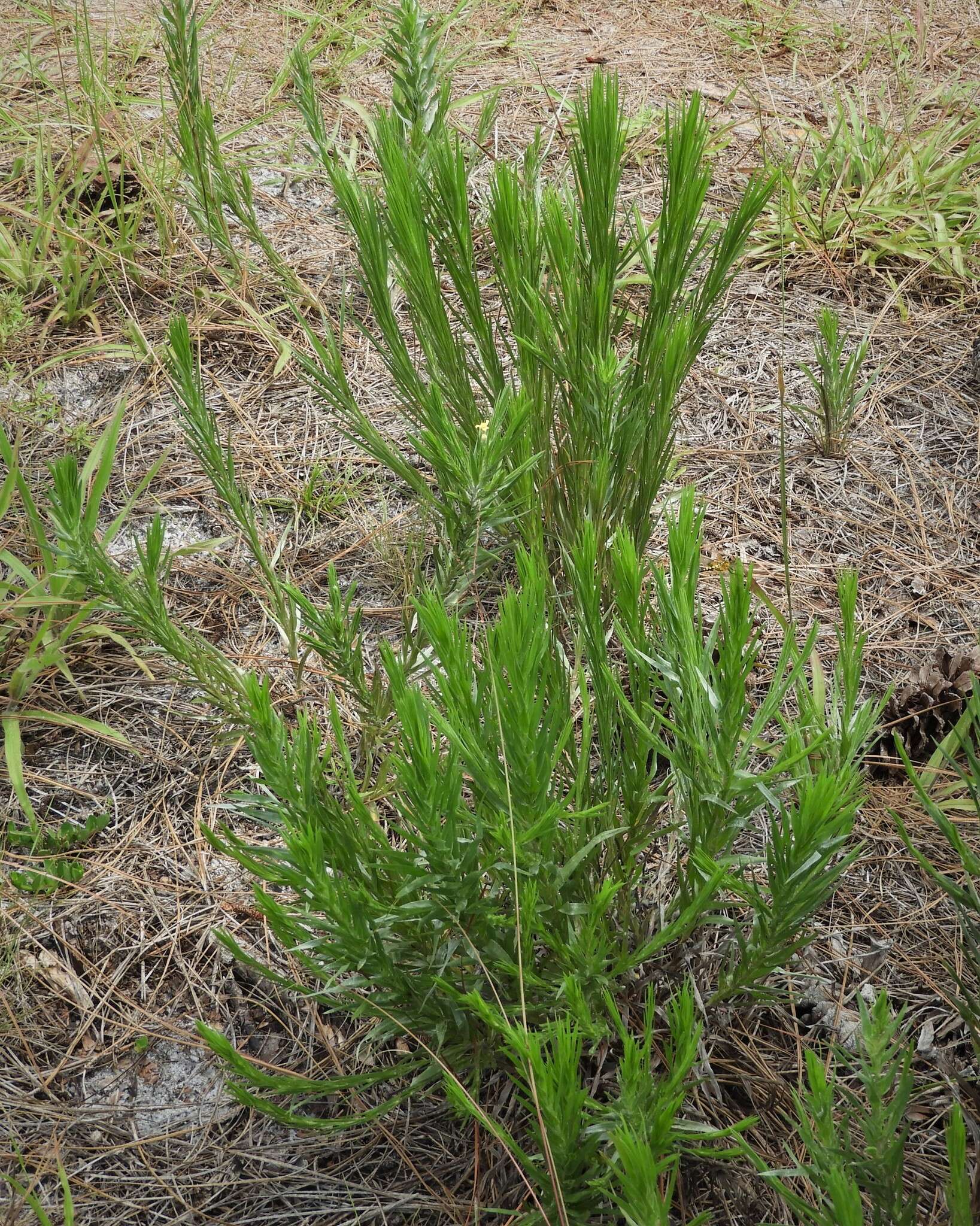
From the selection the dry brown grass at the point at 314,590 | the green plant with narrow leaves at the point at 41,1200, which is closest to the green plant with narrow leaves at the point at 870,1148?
the dry brown grass at the point at 314,590

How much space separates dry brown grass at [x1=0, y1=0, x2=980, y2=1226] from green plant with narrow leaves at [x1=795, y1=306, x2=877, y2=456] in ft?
0.17

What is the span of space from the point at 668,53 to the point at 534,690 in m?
3.42

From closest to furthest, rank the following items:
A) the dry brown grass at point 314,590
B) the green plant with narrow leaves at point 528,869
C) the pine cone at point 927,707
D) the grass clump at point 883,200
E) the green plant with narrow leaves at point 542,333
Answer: the green plant with narrow leaves at point 528,869 < the dry brown grass at point 314,590 < the green plant with narrow leaves at point 542,333 < the pine cone at point 927,707 < the grass clump at point 883,200

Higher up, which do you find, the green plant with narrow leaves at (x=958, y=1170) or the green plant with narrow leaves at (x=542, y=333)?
the green plant with narrow leaves at (x=542, y=333)

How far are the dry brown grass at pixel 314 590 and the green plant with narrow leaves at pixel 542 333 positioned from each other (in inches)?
15.7

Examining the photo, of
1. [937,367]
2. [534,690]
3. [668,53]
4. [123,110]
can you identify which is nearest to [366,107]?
[123,110]

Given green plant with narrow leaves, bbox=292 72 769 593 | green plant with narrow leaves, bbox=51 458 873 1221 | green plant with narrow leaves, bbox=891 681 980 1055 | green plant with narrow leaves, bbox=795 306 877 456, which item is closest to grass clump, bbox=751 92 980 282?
green plant with narrow leaves, bbox=795 306 877 456

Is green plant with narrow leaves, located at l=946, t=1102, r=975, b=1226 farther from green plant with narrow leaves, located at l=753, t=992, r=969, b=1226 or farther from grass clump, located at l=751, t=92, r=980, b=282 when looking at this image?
grass clump, located at l=751, t=92, r=980, b=282

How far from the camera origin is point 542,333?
59.5 inches

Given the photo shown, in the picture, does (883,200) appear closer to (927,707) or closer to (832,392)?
(832,392)

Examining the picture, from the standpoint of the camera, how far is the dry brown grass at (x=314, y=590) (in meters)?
1.32

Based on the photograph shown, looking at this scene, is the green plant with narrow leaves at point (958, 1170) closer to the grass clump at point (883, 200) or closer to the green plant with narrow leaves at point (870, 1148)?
the green plant with narrow leaves at point (870, 1148)

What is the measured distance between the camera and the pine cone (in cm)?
174

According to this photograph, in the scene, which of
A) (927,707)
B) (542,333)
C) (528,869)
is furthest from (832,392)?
(528,869)
